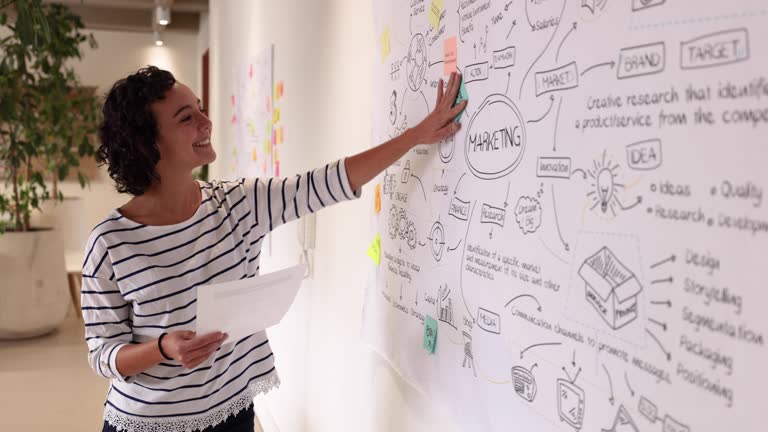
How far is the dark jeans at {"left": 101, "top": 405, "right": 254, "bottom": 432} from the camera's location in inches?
66.1

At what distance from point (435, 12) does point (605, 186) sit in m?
0.66

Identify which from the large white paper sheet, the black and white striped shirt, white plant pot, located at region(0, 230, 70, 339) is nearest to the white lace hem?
the black and white striped shirt

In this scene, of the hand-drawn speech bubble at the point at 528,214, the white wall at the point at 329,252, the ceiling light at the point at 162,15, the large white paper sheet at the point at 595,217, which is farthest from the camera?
the ceiling light at the point at 162,15

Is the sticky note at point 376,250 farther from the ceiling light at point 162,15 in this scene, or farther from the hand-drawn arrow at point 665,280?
the ceiling light at point 162,15

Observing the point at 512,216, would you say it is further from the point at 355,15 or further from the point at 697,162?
the point at 355,15

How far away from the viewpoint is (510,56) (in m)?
1.12

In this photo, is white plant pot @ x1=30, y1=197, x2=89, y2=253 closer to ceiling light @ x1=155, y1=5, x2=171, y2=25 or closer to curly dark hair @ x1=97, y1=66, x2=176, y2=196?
ceiling light @ x1=155, y1=5, x2=171, y2=25

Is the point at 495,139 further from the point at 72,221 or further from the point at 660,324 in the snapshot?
the point at 72,221

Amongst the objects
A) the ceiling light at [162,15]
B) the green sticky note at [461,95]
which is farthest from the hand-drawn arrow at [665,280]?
the ceiling light at [162,15]

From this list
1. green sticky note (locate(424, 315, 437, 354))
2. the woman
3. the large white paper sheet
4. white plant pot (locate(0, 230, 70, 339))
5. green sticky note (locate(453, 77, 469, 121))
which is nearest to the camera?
the large white paper sheet

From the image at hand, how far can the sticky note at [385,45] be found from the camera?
1.64 metres

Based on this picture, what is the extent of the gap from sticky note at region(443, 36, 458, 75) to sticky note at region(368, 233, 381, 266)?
0.52 meters

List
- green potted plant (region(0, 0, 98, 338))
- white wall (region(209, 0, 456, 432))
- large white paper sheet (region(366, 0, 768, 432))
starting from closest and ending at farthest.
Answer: large white paper sheet (region(366, 0, 768, 432)), white wall (region(209, 0, 456, 432)), green potted plant (region(0, 0, 98, 338))

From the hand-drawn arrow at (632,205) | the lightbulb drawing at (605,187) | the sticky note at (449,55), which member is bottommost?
the hand-drawn arrow at (632,205)
